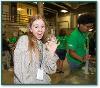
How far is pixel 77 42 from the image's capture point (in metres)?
3.35

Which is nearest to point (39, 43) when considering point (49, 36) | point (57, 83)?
point (49, 36)

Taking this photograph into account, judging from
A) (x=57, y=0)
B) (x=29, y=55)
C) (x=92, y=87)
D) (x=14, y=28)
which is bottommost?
(x=92, y=87)

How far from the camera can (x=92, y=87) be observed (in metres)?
3.31

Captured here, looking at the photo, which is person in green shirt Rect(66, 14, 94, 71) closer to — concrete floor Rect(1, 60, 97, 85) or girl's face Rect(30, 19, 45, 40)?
concrete floor Rect(1, 60, 97, 85)

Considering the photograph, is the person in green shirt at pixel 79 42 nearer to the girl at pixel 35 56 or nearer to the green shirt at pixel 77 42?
the green shirt at pixel 77 42

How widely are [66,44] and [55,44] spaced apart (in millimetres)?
98

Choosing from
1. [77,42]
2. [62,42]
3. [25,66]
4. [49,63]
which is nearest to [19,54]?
[25,66]

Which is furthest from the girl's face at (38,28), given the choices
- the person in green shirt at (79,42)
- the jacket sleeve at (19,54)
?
the person in green shirt at (79,42)

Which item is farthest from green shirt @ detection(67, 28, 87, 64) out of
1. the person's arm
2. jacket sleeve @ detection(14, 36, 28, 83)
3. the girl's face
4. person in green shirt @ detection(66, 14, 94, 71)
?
jacket sleeve @ detection(14, 36, 28, 83)

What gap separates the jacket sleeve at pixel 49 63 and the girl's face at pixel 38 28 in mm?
166

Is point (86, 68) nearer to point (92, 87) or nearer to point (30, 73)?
point (92, 87)

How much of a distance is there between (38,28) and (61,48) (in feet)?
0.90

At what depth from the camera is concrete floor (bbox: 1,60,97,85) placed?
331cm

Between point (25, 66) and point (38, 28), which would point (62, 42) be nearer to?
point (38, 28)
